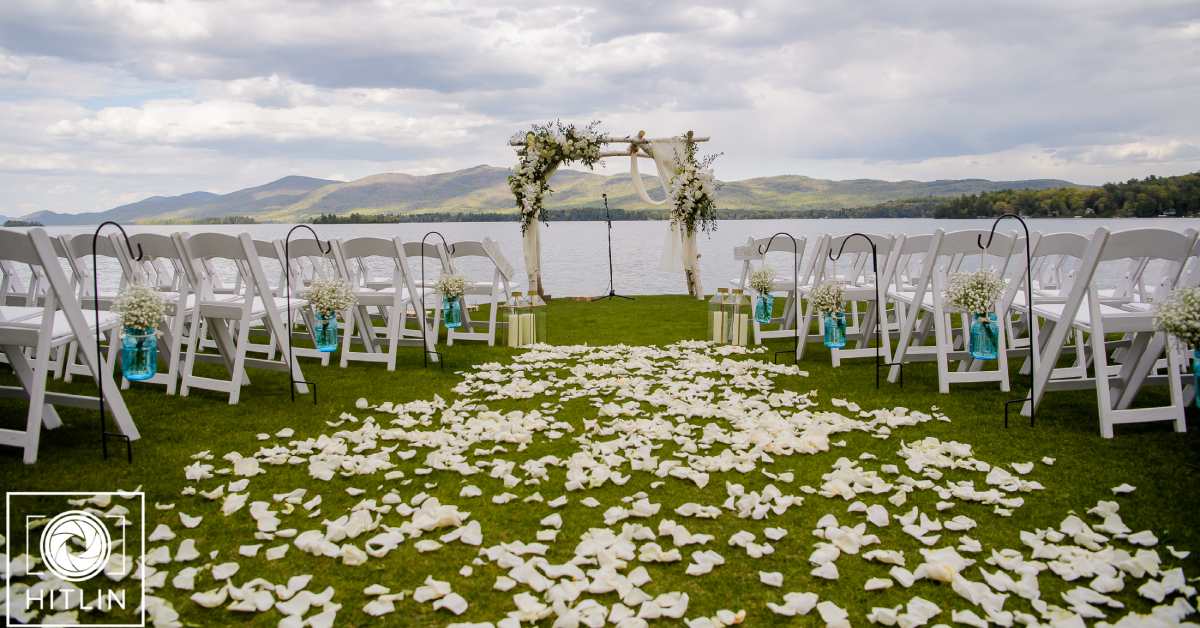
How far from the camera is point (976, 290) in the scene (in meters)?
4.41

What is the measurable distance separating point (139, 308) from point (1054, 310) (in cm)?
560

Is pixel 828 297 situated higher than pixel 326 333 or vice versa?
pixel 828 297

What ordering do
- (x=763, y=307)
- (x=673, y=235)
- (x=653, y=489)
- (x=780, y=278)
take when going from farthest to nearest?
(x=673, y=235) < (x=780, y=278) < (x=763, y=307) < (x=653, y=489)

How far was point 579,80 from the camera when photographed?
1694cm

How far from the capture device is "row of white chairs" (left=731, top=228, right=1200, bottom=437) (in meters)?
3.77

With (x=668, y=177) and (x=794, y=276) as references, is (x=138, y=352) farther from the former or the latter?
(x=668, y=177)

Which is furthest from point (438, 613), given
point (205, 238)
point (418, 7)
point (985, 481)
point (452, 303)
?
point (418, 7)

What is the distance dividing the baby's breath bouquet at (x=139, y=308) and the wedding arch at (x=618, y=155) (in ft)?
31.5

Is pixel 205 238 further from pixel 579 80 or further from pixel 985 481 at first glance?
pixel 579 80

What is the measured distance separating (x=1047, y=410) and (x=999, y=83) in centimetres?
1181

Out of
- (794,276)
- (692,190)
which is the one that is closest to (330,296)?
(794,276)

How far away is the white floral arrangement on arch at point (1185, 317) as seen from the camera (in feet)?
9.26

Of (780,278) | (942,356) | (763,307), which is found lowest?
(942,356)

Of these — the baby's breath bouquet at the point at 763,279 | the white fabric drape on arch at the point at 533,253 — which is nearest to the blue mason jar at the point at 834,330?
the baby's breath bouquet at the point at 763,279
